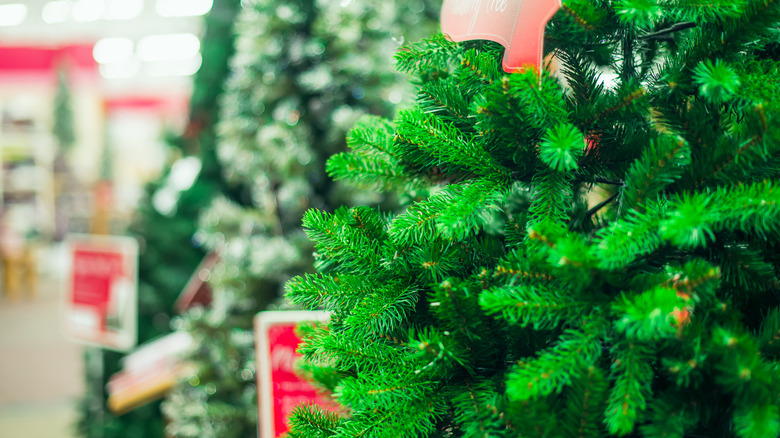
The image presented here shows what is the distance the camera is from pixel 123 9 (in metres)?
8.02

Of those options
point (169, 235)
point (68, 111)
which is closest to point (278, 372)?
point (169, 235)

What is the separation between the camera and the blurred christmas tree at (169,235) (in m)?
2.18

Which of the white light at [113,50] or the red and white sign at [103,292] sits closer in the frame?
the red and white sign at [103,292]

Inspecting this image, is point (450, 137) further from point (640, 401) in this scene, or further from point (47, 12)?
point (47, 12)

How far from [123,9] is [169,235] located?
7.12 metres

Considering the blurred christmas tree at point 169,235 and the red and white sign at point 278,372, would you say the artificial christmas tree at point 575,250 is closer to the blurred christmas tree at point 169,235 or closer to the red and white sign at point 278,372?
the red and white sign at point 278,372

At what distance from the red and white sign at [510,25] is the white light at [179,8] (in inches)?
305

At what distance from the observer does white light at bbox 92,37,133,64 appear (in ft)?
27.0

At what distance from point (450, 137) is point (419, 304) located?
0.19 meters

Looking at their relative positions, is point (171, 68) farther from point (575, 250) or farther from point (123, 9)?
point (575, 250)

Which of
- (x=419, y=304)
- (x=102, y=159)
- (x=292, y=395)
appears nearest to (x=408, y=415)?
(x=419, y=304)

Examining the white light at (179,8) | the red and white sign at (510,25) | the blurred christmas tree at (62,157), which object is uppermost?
the white light at (179,8)

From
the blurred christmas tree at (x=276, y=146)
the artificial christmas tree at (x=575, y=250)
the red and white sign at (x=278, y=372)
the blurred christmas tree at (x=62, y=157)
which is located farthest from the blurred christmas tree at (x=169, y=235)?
the blurred christmas tree at (x=62, y=157)

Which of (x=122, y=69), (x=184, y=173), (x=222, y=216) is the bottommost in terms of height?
(x=222, y=216)
